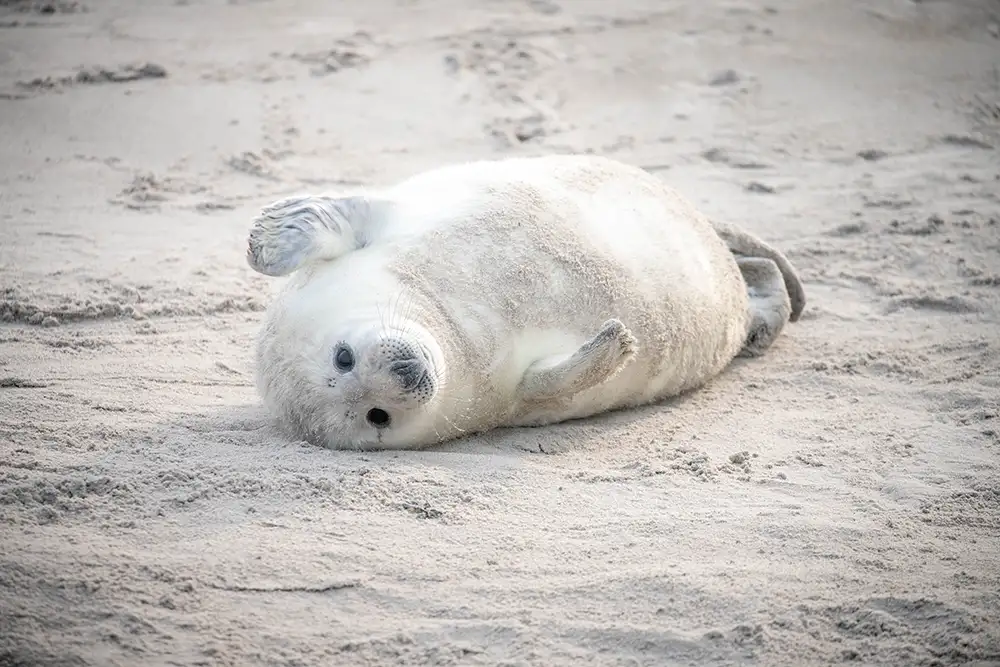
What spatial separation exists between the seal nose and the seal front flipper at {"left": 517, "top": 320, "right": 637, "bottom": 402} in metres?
0.55

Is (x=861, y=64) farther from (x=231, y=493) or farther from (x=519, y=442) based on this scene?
(x=231, y=493)

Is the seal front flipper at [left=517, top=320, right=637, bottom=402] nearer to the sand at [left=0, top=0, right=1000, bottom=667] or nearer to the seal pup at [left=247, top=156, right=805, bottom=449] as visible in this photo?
Result: the seal pup at [left=247, top=156, right=805, bottom=449]

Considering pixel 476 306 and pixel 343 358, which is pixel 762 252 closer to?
pixel 476 306

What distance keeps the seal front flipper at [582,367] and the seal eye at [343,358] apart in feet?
2.15

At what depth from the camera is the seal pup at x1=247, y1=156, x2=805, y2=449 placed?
388 centimetres

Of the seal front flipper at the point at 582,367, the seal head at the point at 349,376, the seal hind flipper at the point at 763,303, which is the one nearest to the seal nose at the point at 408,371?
the seal head at the point at 349,376

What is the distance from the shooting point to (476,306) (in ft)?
13.4

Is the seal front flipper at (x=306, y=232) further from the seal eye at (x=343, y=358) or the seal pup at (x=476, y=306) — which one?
the seal eye at (x=343, y=358)

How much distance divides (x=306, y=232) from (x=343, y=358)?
534mm

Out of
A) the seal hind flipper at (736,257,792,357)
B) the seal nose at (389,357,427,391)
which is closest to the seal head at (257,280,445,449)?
the seal nose at (389,357,427,391)

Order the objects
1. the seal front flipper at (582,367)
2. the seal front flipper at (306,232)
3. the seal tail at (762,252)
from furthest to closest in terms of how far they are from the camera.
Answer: the seal tail at (762,252) → the seal front flipper at (306,232) → the seal front flipper at (582,367)

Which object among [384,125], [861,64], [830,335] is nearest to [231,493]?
[830,335]

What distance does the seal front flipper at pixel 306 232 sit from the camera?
13.4ft

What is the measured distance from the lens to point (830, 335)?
5.40 meters
